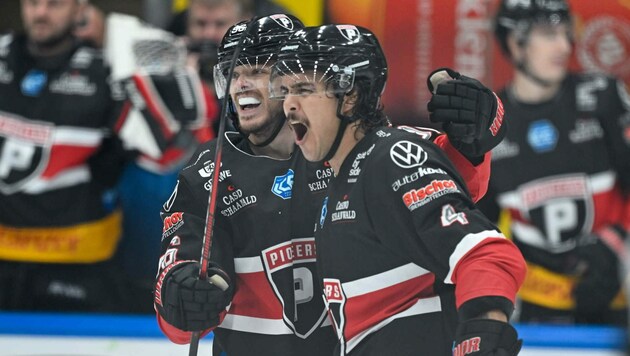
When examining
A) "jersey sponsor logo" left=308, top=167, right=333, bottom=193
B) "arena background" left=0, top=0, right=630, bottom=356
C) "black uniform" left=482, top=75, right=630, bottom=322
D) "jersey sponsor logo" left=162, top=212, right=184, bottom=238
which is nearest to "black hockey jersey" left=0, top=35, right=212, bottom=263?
"arena background" left=0, top=0, right=630, bottom=356

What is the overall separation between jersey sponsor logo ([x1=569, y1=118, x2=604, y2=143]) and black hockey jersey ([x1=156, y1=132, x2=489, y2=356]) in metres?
2.25

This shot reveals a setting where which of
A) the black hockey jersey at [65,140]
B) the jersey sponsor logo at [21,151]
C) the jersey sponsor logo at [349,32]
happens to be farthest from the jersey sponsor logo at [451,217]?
the jersey sponsor logo at [21,151]

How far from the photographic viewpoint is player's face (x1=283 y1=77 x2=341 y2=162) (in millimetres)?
2816

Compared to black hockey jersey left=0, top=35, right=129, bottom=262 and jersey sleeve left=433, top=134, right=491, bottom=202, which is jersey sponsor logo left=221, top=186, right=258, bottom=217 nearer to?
jersey sleeve left=433, top=134, right=491, bottom=202

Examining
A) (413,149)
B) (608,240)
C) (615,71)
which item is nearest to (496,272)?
(413,149)

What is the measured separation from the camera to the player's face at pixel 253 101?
3.11m

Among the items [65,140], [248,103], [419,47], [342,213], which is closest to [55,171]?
[65,140]

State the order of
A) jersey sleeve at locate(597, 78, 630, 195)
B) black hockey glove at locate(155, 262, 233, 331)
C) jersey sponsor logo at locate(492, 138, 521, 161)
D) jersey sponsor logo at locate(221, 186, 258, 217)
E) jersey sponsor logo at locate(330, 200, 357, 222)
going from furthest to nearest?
jersey sponsor logo at locate(492, 138, 521, 161), jersey sleeve at locate(597, 78, 630, 195), jersey sponsor logo at locate(221, 186, 258, 217), black hockey glove at locate(155, 262, 233, 331), jersey sponsor logo at locate(330, 200, 357, 222)

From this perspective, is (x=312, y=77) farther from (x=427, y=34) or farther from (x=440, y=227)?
(x=427, y=34)

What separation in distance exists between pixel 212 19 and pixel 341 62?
2379 mm

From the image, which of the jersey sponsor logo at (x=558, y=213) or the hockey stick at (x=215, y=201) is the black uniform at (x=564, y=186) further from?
the hockey stick at (x=215, y=201)

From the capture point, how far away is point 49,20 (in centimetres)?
502

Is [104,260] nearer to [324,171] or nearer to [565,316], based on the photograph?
[565,316]

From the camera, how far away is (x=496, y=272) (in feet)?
8.32
